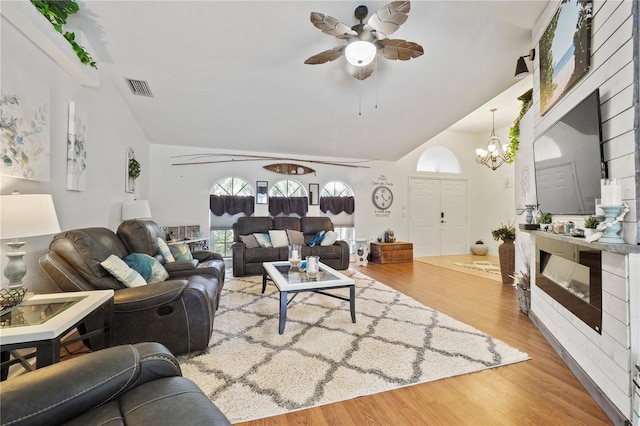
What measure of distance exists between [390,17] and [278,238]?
3.67 m

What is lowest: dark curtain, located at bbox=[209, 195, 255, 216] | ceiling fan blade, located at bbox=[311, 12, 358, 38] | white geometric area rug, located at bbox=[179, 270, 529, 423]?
white geometric area rug, located at bbox=[179, 270, 529, 423]

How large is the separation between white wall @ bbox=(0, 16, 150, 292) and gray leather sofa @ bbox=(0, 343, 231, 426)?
159 centimetres

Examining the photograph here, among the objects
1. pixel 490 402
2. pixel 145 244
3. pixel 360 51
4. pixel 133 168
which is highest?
pixel 360 51

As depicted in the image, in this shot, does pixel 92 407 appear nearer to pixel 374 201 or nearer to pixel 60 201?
pixel 60 201

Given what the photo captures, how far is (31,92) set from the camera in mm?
1896

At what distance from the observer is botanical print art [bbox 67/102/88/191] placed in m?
2.40

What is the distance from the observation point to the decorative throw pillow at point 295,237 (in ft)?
16.1

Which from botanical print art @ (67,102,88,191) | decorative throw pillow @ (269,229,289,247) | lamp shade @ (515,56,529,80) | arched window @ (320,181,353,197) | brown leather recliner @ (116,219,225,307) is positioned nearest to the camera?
botanical print art @ (67,102,88,191)

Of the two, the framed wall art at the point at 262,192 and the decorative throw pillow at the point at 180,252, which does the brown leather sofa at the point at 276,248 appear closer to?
the framed wall art at the point at 262,192

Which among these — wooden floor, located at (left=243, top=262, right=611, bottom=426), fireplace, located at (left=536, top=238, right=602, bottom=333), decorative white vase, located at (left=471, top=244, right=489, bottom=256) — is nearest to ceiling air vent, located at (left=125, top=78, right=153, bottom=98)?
wooden floor, located at (left=243, top=262, right=611, bottom=426)

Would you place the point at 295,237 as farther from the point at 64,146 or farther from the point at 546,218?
the point at 546,218

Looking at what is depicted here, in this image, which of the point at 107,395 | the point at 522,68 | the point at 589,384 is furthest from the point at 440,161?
the point at 107,395

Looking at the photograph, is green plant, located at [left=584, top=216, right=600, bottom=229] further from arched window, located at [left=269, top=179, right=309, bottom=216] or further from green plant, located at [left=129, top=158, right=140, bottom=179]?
green plant, located at [left=129, top=158, right=140, bottom=179]

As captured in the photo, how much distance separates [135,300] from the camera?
1.81m
